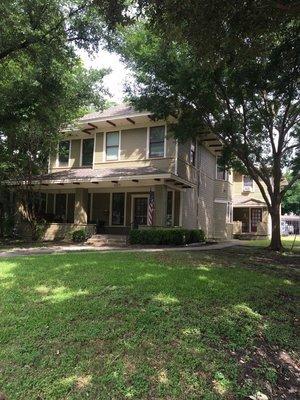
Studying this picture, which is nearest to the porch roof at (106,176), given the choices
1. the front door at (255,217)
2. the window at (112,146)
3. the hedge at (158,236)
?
the window at (112,146)

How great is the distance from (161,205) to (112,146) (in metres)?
4.85

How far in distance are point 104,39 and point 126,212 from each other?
939 cm

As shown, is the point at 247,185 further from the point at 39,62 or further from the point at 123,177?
the point at 39,62

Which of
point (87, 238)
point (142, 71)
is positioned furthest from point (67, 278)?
point (87, 238)

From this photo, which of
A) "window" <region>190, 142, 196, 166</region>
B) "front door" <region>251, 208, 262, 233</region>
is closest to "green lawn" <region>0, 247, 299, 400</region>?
"window" <region>190, 142, 196, 166</region>

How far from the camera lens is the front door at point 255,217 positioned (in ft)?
120

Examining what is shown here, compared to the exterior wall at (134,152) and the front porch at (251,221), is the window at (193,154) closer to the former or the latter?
the exterior wall at (134,152)

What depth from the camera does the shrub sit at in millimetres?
20609

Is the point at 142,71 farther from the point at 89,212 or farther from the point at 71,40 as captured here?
the point at 89,212

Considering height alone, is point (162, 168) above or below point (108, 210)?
above

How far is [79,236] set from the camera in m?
20.7

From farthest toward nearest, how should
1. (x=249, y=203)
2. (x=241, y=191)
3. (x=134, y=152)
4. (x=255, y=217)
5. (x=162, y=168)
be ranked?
(x=241, y=191) → (x=255, y=217) → (x=249, y=203) → (x=134, y=152) → (x=162, y=168)

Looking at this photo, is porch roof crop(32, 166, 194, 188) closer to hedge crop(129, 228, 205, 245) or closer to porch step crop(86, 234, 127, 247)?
hedge crop(129, 228, 205, 245)

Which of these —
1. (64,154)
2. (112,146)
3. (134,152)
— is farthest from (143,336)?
(64,154)
